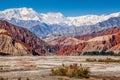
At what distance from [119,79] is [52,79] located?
8.47m

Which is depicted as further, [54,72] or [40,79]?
[54,72]

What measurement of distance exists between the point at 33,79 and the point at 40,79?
0.75 meters

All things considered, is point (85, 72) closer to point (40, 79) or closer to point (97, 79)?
point (97, 79)

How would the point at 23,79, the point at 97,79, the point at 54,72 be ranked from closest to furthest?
the point at 23,79 → the point at 97,79 → the point at 54,72

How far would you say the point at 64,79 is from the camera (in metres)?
39.9

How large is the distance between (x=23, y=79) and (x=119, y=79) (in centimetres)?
1156

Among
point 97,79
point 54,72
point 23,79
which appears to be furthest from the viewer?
point 54,72

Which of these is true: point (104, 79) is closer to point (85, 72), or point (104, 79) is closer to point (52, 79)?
point (85, 72)

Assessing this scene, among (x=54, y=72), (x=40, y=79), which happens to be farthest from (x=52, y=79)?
(x=54, y=72)

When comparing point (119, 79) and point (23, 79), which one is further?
point (119, 79)

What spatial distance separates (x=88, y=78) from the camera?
43562 mm

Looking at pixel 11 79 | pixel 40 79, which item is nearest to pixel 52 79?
pixel 40 79

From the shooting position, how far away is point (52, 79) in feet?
129

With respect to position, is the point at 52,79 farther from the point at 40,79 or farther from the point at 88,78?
the point at 88,78
